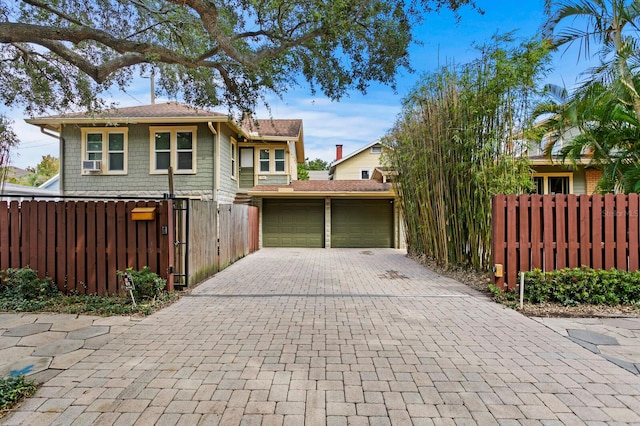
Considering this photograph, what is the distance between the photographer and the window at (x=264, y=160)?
14992 mm

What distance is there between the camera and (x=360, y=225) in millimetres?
15195

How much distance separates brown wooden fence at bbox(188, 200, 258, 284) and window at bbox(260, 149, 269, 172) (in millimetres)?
3054

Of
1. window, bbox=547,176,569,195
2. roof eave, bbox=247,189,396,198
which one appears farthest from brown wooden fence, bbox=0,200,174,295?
window, bbox=547,176,569,195

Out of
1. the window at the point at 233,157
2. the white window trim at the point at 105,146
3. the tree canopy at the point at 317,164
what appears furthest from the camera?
the tree canopy at the point at 317,164

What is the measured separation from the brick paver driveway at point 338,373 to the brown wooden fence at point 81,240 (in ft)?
4.15

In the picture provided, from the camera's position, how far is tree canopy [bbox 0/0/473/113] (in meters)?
4.73

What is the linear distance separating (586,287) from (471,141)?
3081mm

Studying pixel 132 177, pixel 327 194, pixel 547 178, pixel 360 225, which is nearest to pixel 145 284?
pixel 132 177

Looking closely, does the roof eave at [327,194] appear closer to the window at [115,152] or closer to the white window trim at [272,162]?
the white window trim at [272,162]

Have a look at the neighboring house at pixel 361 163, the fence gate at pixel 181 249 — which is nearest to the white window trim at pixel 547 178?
the neighboring house at pixel 361 163

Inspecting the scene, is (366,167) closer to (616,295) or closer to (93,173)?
(93,173)

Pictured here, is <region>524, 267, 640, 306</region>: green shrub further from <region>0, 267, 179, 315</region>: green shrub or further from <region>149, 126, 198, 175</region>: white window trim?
<region>149, 126, 198, 175</region>: white window trim

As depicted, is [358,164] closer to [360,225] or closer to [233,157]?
[360,225]

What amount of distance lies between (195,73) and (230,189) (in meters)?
7.26
